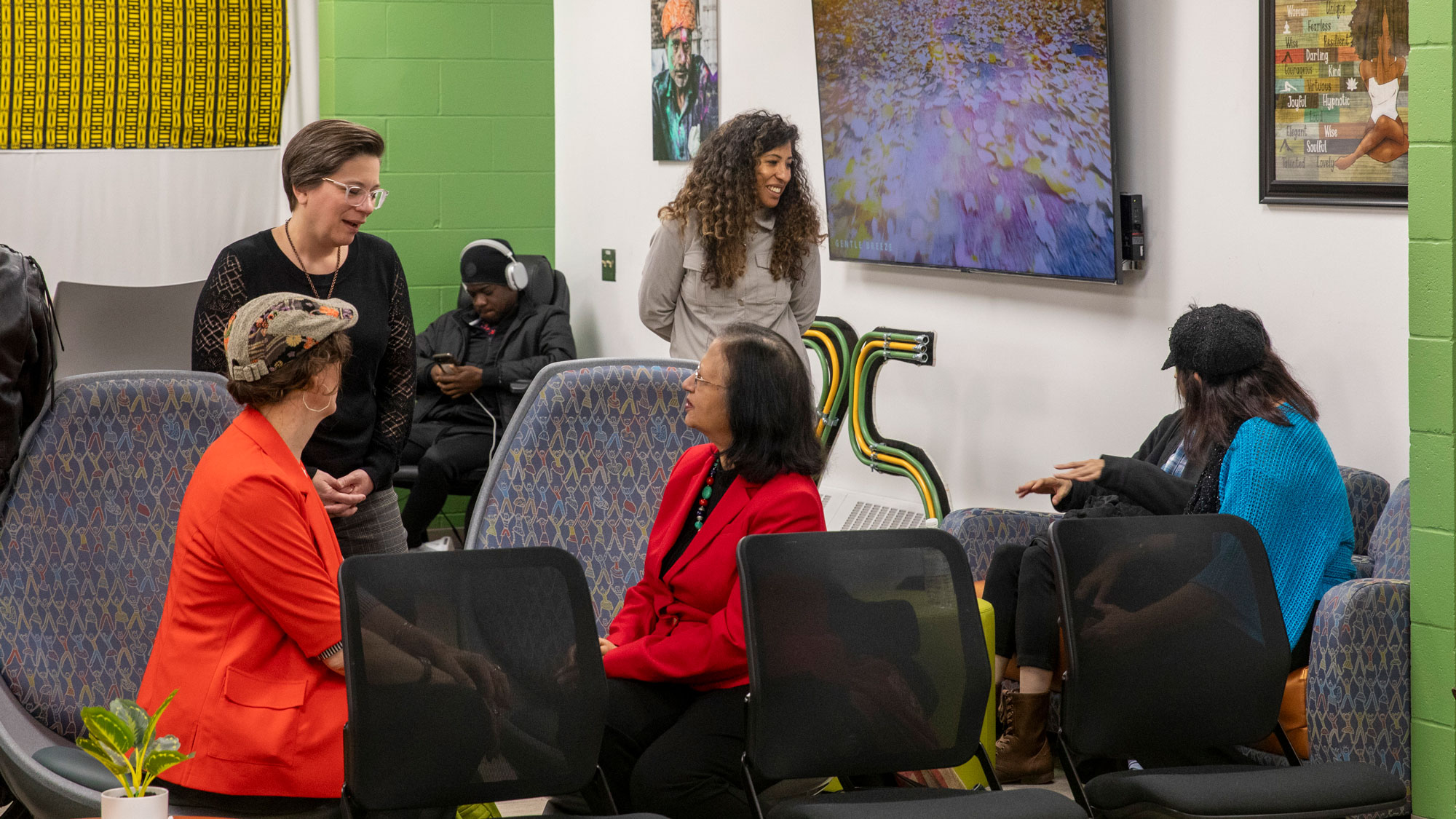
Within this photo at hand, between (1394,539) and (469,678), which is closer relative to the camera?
(469,678)

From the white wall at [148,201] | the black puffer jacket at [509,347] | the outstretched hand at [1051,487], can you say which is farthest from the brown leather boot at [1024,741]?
the black puffer jacket at [509,347]

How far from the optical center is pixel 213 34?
3830 millimetres

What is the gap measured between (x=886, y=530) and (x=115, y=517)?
1.33 metres

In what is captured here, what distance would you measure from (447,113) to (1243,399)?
361 cm

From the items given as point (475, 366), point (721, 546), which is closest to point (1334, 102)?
point (721, 546)

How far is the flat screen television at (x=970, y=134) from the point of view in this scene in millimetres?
3791

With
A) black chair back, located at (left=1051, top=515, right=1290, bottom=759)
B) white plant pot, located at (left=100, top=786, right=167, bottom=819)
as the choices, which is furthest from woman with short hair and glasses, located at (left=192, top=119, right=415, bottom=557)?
black chair back, located at (left=1051, top=515, right=1290, bottom=759)

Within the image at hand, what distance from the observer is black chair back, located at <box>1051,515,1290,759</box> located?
2.34 m

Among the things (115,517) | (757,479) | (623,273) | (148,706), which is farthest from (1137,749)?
(623,273)

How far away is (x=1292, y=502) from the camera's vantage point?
2773 millimetres

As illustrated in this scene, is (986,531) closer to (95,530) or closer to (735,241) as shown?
(735,241)

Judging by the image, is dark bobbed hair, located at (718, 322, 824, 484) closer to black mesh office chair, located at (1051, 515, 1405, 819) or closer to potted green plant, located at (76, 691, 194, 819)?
black mesh office chair, located at (1051, 515, 1405, 819)

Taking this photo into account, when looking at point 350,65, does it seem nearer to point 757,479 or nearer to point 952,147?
point 952,147

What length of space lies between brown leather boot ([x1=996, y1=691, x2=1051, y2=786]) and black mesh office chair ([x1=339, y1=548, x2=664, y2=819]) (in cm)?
131
